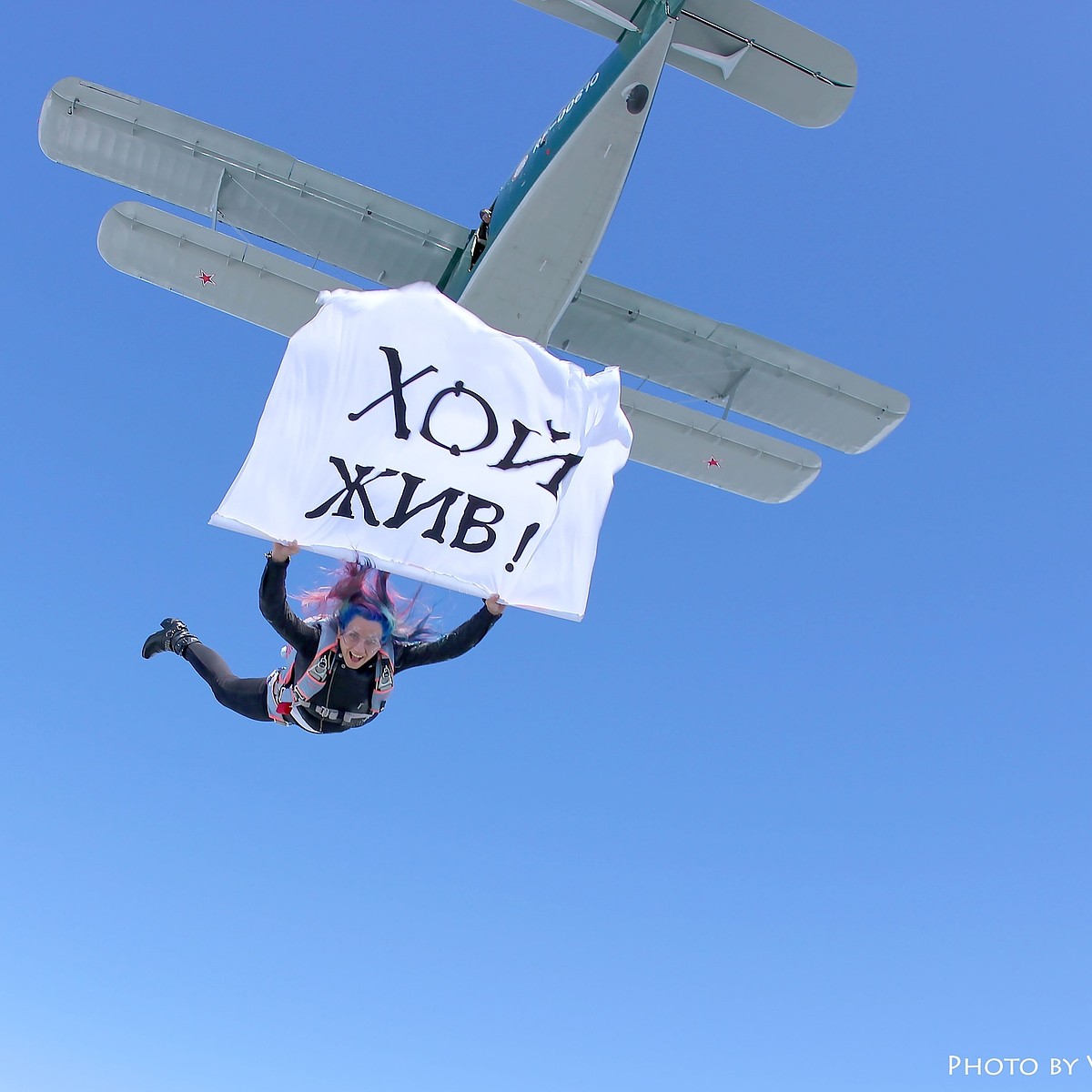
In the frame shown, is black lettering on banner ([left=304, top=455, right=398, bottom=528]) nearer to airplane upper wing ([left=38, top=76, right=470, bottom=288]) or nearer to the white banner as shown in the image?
the white banner

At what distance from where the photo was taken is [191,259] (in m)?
18.8

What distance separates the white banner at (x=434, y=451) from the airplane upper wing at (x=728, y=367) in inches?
518

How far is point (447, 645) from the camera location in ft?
24.4

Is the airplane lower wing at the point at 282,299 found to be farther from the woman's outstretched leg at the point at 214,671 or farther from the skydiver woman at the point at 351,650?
the skydiver woman at the point at 351,650

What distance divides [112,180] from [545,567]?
48.5 ft

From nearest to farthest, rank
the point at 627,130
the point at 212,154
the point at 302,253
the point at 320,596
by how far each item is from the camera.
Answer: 1. the point at 320,596
2. the point at 627,130
3. the point at 212,154
4. the point at 302,253

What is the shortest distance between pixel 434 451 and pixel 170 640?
3.72 m

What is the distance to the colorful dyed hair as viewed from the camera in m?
7.55

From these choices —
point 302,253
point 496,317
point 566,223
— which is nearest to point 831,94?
point 566,223

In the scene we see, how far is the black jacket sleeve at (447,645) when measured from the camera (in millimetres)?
7113

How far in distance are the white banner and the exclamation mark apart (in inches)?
0.4

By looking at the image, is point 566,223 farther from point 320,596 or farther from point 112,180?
point 320,596

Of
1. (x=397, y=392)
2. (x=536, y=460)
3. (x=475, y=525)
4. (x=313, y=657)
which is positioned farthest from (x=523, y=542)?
(x=313, y=657)

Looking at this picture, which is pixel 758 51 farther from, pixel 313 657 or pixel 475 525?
pixel 313 657
